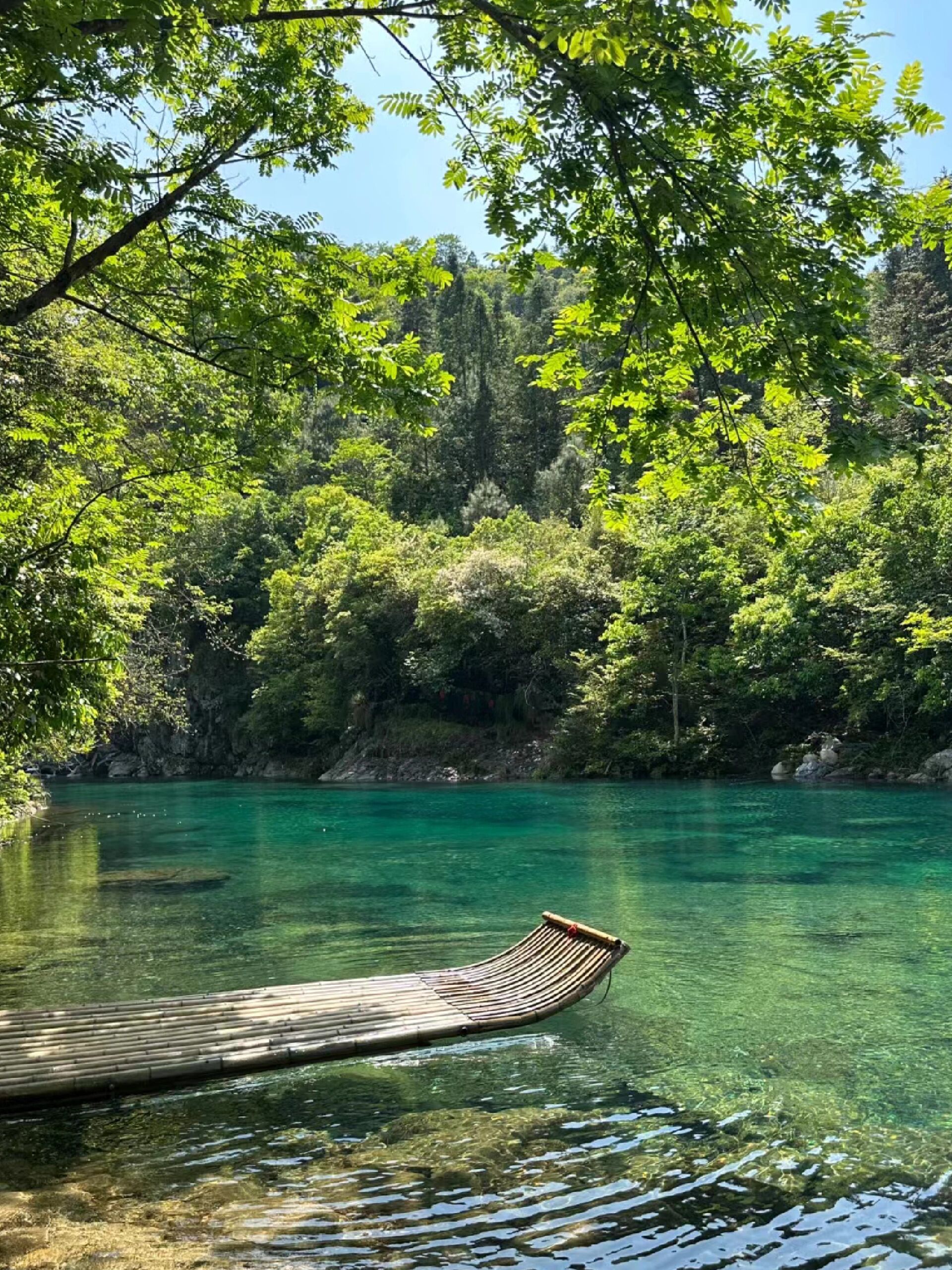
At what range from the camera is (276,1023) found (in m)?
7.13

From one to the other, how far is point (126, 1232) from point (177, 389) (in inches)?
265

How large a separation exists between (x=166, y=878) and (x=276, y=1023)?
11234 millimetres

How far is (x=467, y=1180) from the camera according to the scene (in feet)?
17.7

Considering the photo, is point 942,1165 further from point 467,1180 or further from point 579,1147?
point 467,1180

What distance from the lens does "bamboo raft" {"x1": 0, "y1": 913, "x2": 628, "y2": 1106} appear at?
6.29 metres

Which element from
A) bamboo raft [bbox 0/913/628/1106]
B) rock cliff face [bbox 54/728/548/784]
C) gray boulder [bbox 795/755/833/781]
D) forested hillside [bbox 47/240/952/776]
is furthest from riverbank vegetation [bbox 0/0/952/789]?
rock cliff face [bbox 54/728/548/784]

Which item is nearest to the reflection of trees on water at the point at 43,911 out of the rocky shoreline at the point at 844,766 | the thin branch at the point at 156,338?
the thin branch at the point at 156,338

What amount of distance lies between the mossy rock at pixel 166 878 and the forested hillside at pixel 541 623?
2988 mm

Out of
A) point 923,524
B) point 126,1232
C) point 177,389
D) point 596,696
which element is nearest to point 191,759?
point 596,696

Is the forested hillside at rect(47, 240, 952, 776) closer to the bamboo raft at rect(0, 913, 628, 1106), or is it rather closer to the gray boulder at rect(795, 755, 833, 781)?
the gray boulder at rect(795, 755, 833, 781)

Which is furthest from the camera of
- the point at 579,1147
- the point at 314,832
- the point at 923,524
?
the point at 923,524

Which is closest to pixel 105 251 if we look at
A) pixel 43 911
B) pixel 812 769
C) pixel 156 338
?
pixel 156 338

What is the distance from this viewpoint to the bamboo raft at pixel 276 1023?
6.29 meters

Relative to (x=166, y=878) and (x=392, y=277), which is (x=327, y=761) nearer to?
(x=166, y=878)
